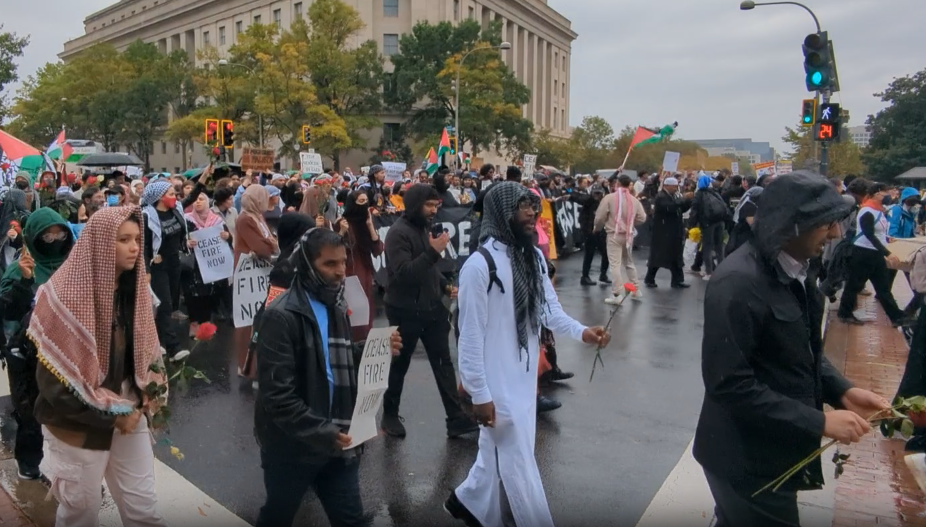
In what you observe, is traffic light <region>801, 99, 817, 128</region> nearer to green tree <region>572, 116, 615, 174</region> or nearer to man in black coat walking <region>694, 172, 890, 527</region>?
man in black coat walking <region>694, 172, 890, 527</region>

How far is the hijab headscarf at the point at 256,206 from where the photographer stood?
7324 mm

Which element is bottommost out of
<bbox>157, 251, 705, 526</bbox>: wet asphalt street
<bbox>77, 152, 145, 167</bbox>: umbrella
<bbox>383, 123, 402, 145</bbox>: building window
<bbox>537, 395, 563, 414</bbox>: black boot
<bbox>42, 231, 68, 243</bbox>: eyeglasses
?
<bbox>157, 251, 705, 526</bbox>: wet asphalt street

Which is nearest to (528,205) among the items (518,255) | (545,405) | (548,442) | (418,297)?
(518,255)

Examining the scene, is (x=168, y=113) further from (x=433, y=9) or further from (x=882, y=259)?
(x=882, y=259)

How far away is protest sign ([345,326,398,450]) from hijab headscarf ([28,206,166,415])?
0.96m

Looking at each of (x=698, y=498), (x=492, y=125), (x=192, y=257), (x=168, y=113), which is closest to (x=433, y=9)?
(x=492, y=125)

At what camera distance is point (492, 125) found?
56938 mm

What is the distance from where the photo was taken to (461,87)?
184 ft

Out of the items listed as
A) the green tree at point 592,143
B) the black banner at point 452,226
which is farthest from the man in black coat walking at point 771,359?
the green tree at point 592,143

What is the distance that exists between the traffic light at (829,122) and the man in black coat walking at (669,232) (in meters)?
2.77

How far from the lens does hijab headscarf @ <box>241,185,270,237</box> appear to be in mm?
7324

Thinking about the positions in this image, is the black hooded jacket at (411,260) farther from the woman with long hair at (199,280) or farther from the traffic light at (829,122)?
the traffic light at (829,122)

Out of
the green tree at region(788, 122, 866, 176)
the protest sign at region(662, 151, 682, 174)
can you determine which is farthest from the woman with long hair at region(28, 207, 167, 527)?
the green tree at region(788, 122, 866, 176)

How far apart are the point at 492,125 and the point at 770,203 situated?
55015mm
